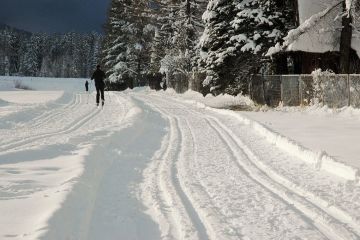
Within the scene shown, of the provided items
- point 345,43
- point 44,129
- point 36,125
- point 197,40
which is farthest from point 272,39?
point 197,40

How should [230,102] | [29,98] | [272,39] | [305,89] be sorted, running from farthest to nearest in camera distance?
[29,98] → [230,102] → [272,39] → [305,89]

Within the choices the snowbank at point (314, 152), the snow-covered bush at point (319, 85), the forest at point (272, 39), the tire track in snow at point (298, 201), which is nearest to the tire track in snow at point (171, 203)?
the tire track in snow at point (298, 201)

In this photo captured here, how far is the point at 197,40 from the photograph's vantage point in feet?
130

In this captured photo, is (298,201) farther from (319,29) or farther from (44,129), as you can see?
(319,29)

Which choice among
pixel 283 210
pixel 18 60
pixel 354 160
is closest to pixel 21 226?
pixel 283 210

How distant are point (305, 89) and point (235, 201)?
15.7 meters

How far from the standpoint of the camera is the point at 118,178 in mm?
7820

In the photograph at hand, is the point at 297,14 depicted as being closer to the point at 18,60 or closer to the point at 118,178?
the point at 118,178

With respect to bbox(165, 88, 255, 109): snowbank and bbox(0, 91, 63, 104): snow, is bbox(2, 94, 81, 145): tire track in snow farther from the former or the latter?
bbox(165, 88, 255, 109): snowbank

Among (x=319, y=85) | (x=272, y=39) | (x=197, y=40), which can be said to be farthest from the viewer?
(x=197, y=40)

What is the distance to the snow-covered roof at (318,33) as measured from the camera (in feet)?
68.9

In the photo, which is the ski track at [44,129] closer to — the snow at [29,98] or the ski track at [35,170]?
the ski track at [35,170]

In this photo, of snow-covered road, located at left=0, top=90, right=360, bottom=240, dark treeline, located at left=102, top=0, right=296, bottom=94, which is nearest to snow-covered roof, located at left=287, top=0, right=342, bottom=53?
dark treeline, located at left=102, top=0, right=296, bottom=94

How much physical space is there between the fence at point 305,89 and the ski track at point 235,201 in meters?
9.15
